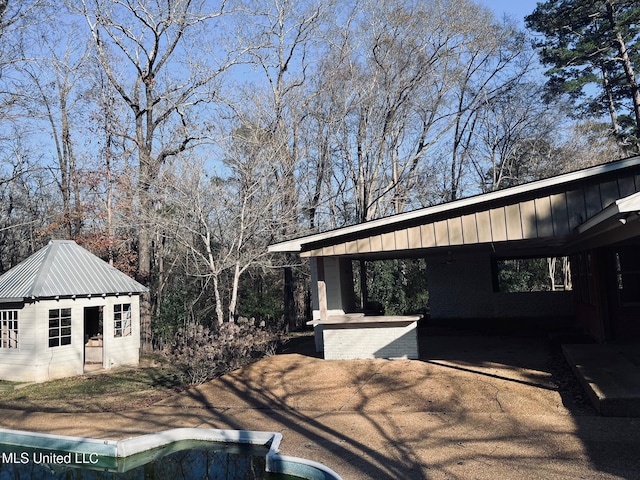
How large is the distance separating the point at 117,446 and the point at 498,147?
2425 centimetres

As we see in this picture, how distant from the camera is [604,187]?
8.48 m

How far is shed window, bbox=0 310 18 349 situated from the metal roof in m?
0.54

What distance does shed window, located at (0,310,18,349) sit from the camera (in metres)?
11.9

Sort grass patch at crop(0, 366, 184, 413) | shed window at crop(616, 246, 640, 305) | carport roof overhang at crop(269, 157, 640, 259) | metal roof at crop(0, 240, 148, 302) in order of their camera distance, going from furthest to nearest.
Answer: metal roof at crop(0, 240, 148, 302) → shed window at crop(616, 246, 640, 305) → grass patch at crop(0, 366, 184, 413) → carport roof overhang at crop(269, 157, 640, 259)

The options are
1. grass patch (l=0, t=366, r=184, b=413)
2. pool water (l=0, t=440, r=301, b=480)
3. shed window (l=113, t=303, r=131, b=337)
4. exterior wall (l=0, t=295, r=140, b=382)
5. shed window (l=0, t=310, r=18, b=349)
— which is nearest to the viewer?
pool water (l=0, t=440, r=301, b=480)

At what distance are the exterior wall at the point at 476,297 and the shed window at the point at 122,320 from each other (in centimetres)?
913

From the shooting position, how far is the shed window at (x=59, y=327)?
11914 mm

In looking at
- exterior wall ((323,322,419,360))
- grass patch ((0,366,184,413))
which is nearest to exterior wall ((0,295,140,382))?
grass patch ((0,366,184,413))

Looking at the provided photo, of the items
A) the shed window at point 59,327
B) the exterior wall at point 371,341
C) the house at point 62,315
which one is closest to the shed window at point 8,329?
the house at point 62,315

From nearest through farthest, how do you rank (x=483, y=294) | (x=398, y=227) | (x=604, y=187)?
(x=604, y=187) → (x=398, y=227) → (x=483, y=294)

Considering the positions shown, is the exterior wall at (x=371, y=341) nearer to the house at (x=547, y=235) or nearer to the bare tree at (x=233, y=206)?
the house at (x=547, y=235)

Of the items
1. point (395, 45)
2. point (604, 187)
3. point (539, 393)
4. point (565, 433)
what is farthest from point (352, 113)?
point (565, 433)

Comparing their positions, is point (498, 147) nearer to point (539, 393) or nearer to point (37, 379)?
point (539, 393)

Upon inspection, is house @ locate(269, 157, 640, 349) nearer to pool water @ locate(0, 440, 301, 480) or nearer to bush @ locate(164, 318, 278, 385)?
bush @ locate(164, 318, 278, 385)
